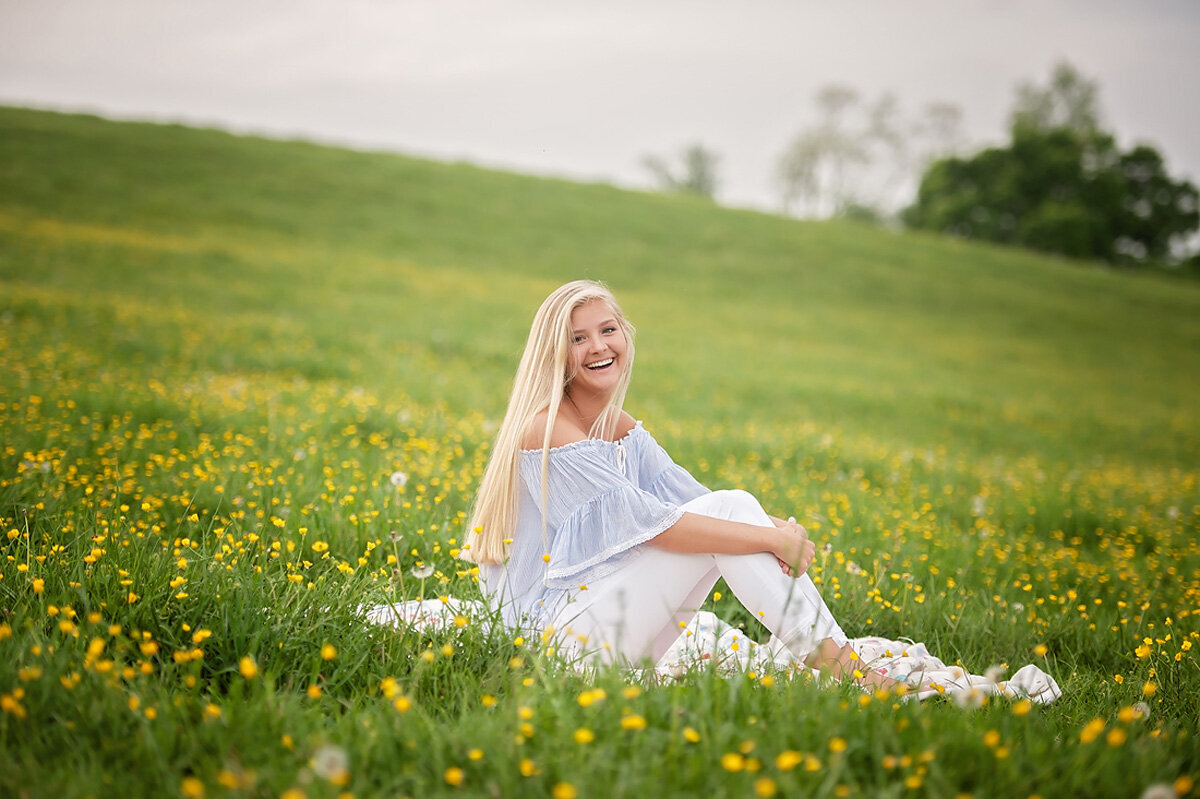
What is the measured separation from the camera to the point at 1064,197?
45.9 metres

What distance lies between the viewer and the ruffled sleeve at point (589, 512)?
9.25 feet

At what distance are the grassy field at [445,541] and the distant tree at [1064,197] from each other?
99.7ft

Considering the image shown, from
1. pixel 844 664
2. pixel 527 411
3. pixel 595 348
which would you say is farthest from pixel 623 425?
pixel 844 664

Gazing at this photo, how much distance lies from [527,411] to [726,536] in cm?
88

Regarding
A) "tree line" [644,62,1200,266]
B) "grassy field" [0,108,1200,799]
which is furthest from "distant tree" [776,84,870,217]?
"grassy field" [0,108,1200,799]

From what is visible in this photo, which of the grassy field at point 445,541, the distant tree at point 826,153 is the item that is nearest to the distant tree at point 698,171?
the distant tree at point 826,153

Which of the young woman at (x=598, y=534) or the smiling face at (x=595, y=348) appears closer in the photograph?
the young woman at (x=598, y=534)

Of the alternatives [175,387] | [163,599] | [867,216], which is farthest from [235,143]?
[867,216]

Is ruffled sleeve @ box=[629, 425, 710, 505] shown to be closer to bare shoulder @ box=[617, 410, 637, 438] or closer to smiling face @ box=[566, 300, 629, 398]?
bare shoulder @ box=[617, 410, 637, 438]

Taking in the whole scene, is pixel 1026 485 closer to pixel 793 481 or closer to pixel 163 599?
pixel 793 481

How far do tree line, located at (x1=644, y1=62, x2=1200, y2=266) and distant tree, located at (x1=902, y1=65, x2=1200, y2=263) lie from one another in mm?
58

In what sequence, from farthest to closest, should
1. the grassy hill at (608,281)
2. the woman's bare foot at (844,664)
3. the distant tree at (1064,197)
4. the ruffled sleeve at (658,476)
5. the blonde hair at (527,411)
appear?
the distant tree at (1064,197), the grassy hill at (608,281), the ruffled sleeve at (658,476), the blonde hair at (527,411), the woman's bare foot at (844,664)

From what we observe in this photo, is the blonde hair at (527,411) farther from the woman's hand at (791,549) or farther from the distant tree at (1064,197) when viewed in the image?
the distant tree at (1064,197)

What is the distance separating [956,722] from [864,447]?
20.5 feet
